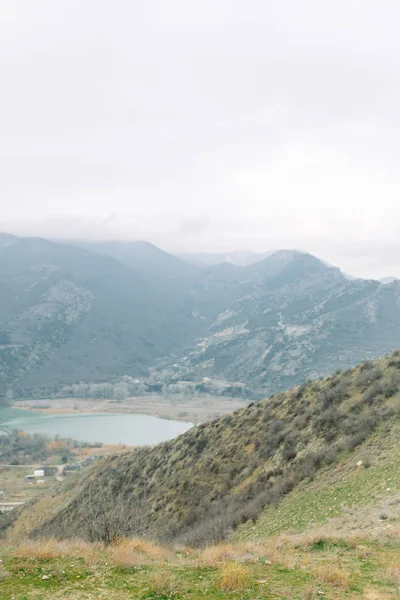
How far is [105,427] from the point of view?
14312cm

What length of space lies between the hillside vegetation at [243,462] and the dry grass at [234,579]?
570 centimetres

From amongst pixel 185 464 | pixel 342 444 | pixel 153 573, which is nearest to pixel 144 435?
pixel 185 464

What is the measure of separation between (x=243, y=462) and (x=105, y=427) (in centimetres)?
12836

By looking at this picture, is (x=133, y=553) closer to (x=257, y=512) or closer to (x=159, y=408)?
(x=257, y=512)

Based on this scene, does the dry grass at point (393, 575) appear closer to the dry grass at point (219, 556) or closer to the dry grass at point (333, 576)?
the dry grass at point (333, 576)

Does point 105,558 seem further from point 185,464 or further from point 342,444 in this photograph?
point 185,464

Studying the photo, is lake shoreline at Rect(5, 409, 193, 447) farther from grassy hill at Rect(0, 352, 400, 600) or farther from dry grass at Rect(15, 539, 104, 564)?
dry grass at Rect(15, 539, 104, 564)

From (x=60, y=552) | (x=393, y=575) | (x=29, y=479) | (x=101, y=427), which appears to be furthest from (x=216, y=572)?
(x=101, y=427)

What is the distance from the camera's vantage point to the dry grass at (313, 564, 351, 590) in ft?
24.8

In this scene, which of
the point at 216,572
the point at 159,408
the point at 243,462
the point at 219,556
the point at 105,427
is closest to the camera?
the point at 216,572

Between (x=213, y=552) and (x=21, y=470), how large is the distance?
91357 mm

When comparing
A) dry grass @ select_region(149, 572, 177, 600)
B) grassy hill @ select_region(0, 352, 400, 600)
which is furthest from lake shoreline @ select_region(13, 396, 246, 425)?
dry grass @ select_region(149, 572, 177, 600)

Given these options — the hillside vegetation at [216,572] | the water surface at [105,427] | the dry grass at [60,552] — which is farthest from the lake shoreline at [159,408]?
the hillside vegetation at [216,572]

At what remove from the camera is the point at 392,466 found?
14734 millimetres
